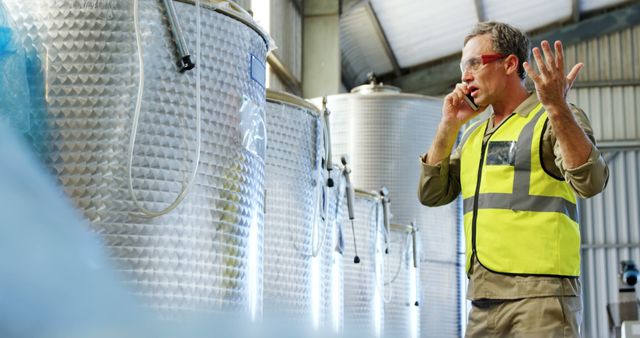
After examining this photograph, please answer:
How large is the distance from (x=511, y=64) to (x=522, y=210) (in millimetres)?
490

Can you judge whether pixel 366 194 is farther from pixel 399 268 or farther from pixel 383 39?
pixel 383 39

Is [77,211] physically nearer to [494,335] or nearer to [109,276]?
[109,276]

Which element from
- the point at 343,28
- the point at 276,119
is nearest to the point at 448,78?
the point at 343,28

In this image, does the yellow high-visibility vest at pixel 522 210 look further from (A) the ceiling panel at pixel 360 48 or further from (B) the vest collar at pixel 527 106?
(A) the ceiling panel at pixel 360 48

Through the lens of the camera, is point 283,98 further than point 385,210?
No

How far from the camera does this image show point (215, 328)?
3.03 meters

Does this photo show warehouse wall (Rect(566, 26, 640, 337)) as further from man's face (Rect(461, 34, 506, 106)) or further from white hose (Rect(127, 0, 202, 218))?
white hose (Rect(127, 0, 202, 218))

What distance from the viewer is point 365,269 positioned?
7.04 m

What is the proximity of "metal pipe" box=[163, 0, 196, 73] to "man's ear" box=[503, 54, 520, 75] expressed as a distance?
3.17 ft

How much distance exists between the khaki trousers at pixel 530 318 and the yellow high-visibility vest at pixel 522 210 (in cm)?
9

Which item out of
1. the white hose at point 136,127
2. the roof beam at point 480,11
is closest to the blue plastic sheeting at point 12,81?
the white hose at point 136,127

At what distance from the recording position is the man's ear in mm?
3248

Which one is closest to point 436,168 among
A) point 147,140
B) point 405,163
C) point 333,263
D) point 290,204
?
point 147,140

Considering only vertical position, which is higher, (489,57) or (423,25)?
(423,25)
